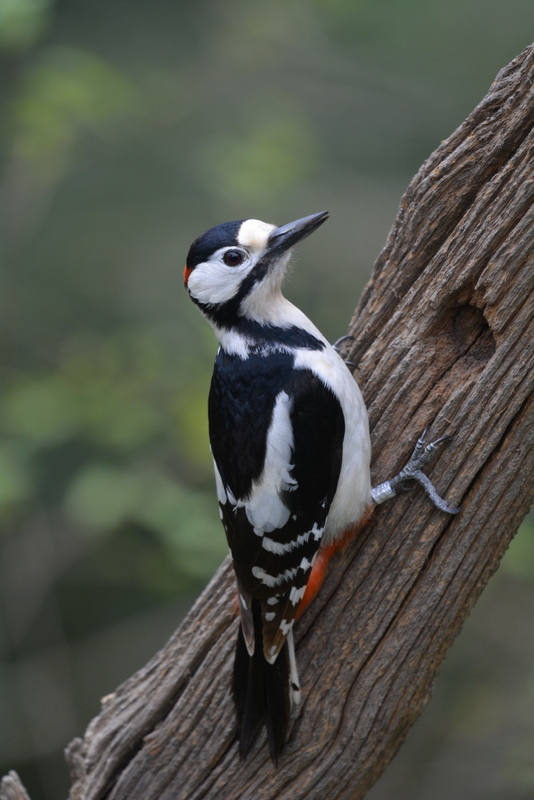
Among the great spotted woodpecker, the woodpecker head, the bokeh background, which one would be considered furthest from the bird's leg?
the bokeh background

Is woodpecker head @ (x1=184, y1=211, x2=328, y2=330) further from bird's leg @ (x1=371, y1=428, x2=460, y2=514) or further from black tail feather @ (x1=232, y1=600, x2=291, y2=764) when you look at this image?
black tail feather @ (x1=232, y1=600, x2=291, y2=764)

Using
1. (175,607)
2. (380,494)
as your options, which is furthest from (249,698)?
(175,607)

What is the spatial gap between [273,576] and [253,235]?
3.44ft

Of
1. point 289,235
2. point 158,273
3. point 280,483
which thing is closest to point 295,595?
point 280,483

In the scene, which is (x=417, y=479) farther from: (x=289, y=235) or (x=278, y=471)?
(x=289, y=235)

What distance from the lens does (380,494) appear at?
7.91ft

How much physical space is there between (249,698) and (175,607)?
223 centimetres

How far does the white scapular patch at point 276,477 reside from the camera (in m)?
2.37

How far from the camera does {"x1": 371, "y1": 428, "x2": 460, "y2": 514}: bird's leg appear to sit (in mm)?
2326

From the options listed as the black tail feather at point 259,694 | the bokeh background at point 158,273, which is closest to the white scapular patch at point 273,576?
the black tail feather at point 259,694

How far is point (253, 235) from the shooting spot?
100.0 inches

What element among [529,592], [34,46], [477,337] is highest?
[34,46]

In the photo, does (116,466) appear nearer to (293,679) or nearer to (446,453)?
(293,679)

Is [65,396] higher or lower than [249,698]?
higher
